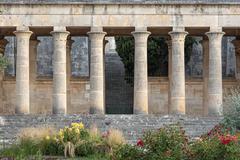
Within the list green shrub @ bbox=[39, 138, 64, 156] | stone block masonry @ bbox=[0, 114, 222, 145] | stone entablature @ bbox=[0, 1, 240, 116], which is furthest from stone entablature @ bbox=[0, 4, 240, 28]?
green shrub @ bbox=[39, 138, 64, 156]

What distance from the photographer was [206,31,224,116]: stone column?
4584cm

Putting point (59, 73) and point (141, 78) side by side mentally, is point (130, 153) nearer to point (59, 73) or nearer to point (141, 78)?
point (141, 78)

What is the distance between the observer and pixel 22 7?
4550 cm

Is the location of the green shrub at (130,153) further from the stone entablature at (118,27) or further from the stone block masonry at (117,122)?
the stone entablature at (118,27)

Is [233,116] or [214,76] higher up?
[214,76]

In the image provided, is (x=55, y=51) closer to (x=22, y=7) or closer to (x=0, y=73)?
(x=22, y=7)

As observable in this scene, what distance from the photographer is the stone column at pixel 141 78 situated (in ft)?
150

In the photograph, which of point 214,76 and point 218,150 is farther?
point 214,76

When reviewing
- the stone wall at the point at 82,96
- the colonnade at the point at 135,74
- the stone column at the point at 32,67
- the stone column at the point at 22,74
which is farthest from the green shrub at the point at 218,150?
the stone column at the point at 32,67

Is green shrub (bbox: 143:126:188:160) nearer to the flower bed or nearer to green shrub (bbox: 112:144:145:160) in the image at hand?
the flower bed

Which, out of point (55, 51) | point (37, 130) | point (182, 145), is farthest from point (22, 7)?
point (182, 145)

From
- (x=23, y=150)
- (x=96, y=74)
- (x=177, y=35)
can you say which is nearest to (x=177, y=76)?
(x=177, y=35)

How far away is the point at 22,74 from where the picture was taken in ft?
150

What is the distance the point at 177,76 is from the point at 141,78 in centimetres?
261
